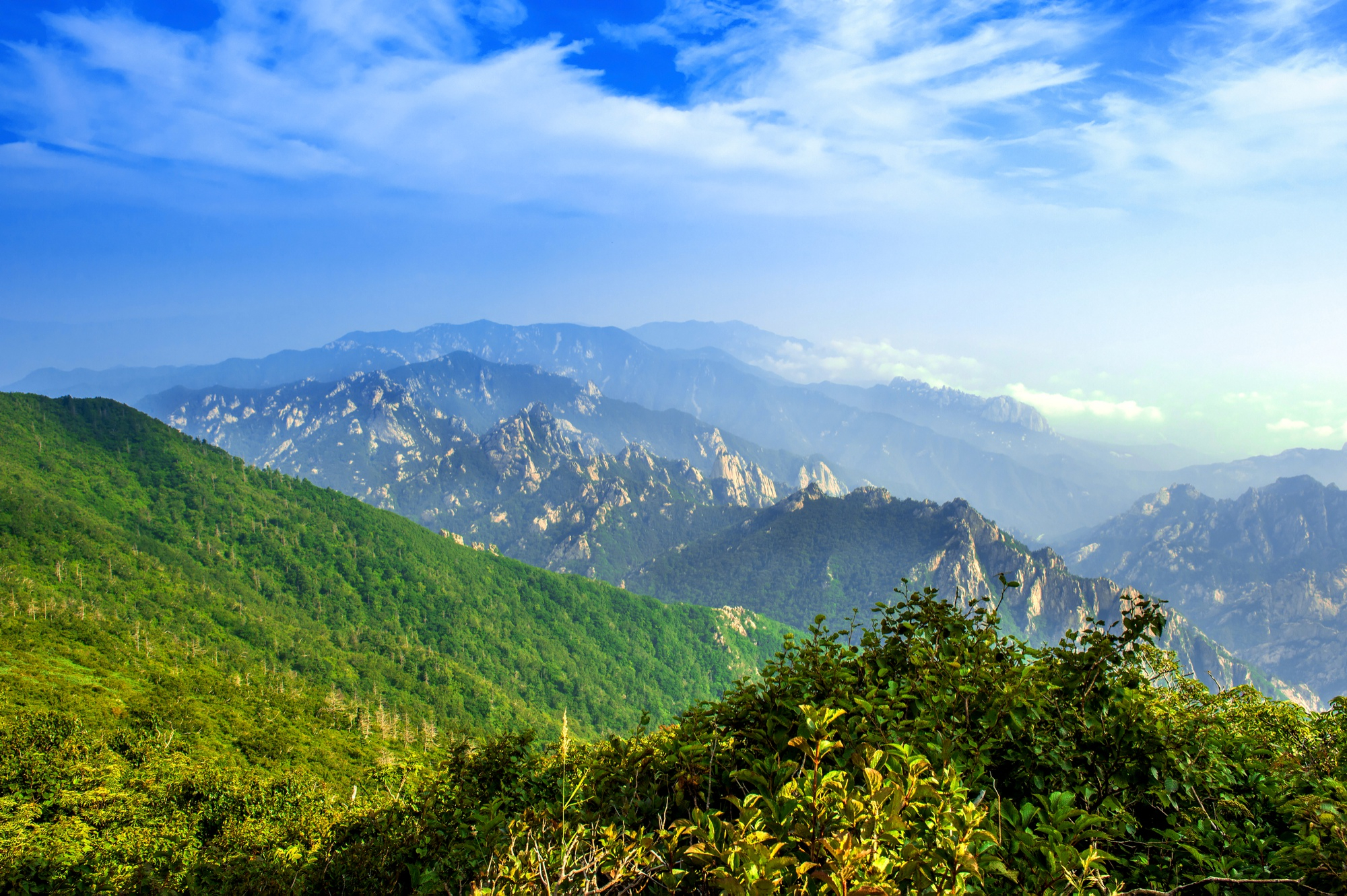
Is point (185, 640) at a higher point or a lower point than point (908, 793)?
lower

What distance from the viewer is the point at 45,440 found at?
189875 millimetres

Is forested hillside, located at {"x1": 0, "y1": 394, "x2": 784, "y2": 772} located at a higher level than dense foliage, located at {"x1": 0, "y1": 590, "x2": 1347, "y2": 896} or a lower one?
lower

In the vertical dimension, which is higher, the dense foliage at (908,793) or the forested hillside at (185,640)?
the dense foliage at (908,793)

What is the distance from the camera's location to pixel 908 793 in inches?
163

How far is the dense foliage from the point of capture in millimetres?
4098

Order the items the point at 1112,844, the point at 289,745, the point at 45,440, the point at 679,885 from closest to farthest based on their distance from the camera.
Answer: the point at 679,885, the point at 1112,844, the point at 289,745, the point at 45,440

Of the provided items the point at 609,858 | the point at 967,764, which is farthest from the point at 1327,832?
the point at 609,858

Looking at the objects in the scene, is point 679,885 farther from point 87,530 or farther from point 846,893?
point 87,530

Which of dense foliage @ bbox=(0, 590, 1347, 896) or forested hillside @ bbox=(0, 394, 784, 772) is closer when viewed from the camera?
dense foliage @ bbox=(0, 590, 1347, 896)

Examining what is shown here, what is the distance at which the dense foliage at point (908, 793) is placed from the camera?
4098 millimetres

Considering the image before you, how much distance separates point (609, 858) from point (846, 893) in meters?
2.25

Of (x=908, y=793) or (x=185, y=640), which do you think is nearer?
(x=908, y=793)

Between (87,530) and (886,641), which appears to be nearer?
(886,641)

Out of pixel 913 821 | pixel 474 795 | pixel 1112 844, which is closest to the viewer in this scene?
pixel 913 821
